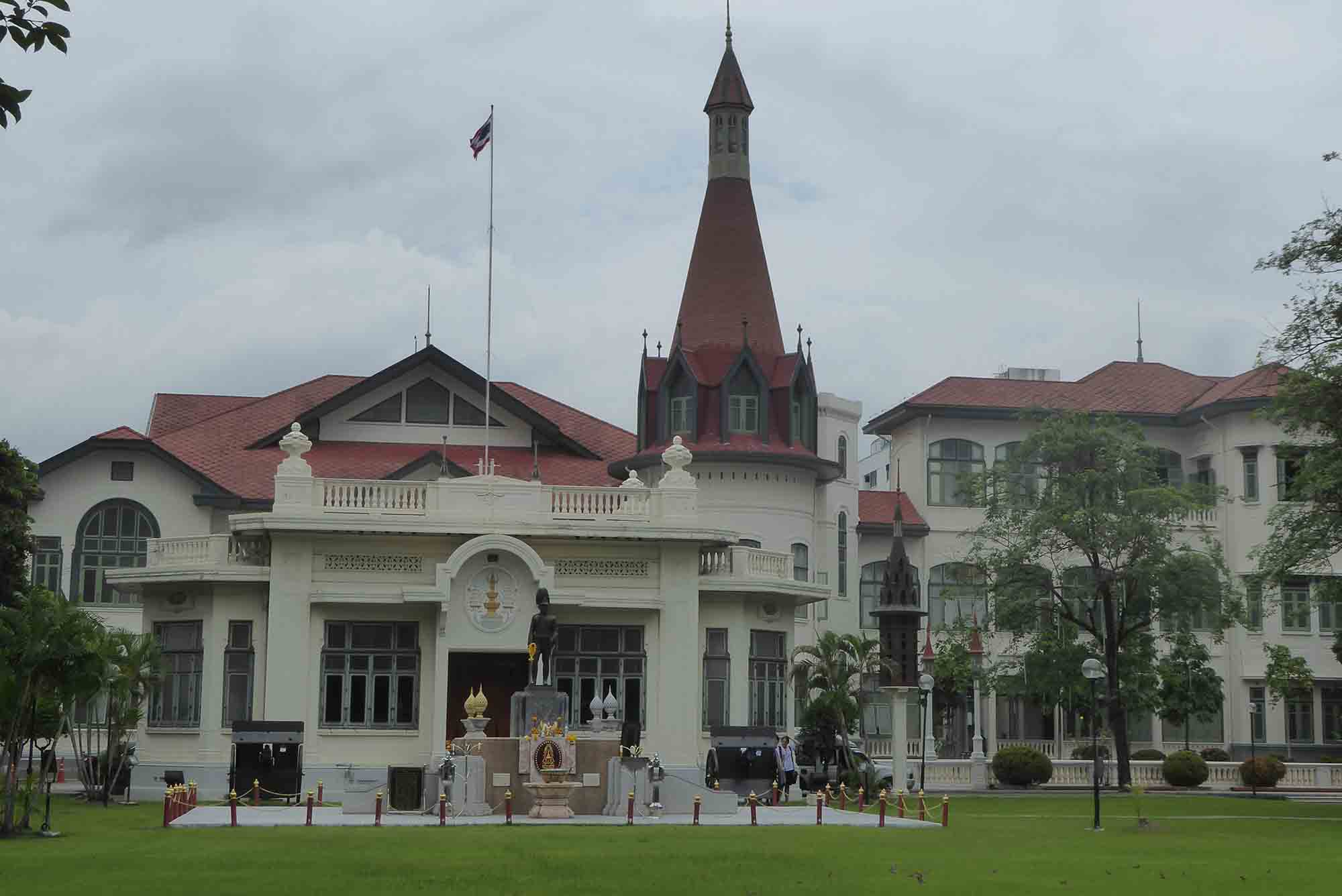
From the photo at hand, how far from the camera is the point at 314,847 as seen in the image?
24094mm

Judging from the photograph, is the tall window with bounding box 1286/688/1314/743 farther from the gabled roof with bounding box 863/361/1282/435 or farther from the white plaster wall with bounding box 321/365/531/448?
the white plaster wall with bounding box 321/365/531/448

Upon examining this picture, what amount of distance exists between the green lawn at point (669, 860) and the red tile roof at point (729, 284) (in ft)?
78.8

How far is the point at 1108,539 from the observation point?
48.3m

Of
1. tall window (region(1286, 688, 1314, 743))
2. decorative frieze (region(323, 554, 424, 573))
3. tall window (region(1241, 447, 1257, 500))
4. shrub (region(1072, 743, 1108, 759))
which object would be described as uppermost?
tall window (region(1241, 447, 1257, 500))

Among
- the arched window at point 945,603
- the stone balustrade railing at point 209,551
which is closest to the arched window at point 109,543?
the stone balustrade railing at point 209,551

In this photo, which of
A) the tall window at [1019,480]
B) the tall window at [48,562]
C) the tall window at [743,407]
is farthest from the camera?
the tall window at [743,407]

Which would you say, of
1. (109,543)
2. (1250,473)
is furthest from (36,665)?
(1250,473)

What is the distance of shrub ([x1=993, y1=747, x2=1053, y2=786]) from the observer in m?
49.7

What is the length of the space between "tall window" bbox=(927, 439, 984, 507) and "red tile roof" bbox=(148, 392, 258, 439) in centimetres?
2292

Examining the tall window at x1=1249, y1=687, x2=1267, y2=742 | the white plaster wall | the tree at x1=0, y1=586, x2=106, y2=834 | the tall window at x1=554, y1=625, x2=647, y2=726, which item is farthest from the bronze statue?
the tall window at x1=1249, y1=687, x2=1267, y2=742

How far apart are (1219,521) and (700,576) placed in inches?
1054

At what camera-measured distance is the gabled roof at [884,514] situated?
62.0m

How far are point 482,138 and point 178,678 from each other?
14584 mm

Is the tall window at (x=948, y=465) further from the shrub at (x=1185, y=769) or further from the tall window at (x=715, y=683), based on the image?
the tall window at (x=715, y=683)
